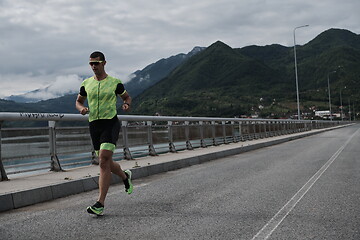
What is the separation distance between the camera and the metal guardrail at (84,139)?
7.59 m

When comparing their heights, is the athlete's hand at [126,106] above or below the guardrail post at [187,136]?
above

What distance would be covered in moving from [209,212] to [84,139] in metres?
5.42

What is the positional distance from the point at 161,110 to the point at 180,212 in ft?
288

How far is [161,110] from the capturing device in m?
92.5

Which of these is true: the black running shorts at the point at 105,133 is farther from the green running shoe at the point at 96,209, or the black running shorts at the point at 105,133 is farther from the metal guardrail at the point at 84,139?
the metal guardrail at the point at 84,139

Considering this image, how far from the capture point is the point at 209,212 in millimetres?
4996

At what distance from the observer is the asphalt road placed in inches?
160

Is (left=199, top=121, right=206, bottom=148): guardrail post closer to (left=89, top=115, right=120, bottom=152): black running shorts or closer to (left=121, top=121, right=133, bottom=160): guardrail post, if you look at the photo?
(left=121, top=121, right=133, bottom=160): guardrail post

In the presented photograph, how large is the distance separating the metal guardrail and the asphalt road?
183 cm

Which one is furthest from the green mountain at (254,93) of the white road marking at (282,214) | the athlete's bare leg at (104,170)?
the athlete's bare leg at (104,170)

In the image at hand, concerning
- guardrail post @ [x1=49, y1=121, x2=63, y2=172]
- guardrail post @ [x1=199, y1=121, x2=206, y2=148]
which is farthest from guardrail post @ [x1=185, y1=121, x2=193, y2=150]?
guardrail post @ [x1=49, y1=121, x2=63, y2=172]

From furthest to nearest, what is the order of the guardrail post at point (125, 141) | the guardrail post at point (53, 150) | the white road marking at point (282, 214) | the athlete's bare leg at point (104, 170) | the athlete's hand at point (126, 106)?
1. the guardrail post at point (125, 141)
2. the guardrail post at point (53, 150)
3. the athlete's hand at point (126, 106)
4. the athlete's bare leg at point (104, 170)
5. the white road marking at point (282, 214)

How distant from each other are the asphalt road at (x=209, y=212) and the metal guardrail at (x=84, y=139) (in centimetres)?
183

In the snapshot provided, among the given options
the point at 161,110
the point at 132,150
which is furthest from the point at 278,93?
the point at 132,150
